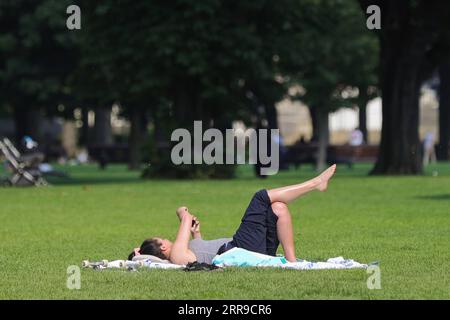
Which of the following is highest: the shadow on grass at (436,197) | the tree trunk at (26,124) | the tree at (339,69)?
the tree at (339,69)

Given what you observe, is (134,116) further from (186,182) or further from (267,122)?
(186,182)

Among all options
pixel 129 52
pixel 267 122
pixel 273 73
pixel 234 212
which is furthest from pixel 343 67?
pixel 234 212

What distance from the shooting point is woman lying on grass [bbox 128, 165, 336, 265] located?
15.2 metres

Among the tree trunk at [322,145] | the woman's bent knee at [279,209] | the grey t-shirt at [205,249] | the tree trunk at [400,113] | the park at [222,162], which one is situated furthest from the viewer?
the tree trunk at [322,145]

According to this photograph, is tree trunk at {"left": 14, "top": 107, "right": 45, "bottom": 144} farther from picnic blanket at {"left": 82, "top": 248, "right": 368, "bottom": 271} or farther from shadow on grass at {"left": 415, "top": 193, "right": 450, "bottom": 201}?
picnic blanket at {"left": 82, "top": 248, "right": 368, "bottom": 271}

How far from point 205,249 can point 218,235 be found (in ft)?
18.7

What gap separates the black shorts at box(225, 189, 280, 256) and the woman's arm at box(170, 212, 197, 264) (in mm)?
518

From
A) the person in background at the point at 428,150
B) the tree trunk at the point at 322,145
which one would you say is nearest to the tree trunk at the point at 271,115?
the tree trunk at the point at 322,145

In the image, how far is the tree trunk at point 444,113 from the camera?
81.8 meters

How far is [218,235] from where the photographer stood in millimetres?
21297

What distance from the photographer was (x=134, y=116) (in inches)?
2515

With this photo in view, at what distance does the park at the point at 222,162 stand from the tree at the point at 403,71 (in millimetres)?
64

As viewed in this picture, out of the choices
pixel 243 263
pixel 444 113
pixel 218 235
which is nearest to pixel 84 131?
pixel 444 113

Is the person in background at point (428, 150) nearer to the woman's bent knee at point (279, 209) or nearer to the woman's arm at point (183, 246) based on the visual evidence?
the woman's arm at point (183, 246)
